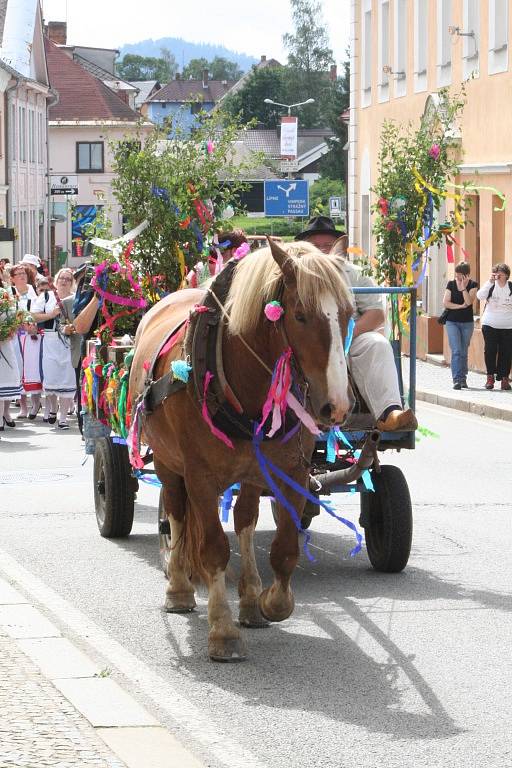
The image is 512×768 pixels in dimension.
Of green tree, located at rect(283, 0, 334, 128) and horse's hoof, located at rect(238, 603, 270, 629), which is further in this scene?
green tree, located at rect(283, 0, 334, 128)

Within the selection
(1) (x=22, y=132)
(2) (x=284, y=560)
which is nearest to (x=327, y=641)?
(2) (x=284, y=560)

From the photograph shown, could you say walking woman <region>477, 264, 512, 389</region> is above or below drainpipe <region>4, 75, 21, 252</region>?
below

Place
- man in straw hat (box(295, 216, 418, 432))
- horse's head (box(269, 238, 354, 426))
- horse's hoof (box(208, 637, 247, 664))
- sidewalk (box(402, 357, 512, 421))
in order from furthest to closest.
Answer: sidewalk (box(402, 357, 512, 421)), man in straw hat (box(295, 216, 418, 432)), horse's hoof (box(208, 637, 247, 664)), horse's head (box(269, 238, 354, 426))

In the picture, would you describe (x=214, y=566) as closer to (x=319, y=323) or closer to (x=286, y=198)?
(x=319, y=323)

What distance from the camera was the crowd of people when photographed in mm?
18891

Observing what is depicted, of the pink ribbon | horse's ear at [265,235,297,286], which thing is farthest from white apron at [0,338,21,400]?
horse's ear at [265,235,297,286]

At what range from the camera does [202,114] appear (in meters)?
10.7

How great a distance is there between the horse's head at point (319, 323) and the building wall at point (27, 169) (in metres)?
48.0

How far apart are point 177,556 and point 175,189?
328 centimetres

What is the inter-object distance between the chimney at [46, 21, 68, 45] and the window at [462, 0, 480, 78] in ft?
243

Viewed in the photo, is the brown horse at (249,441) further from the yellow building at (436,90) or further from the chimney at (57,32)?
the chimney at (57,32)

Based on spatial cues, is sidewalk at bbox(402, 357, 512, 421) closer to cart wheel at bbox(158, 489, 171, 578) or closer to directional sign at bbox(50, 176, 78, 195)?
cart wheel at bbox(158, 489, 171, 578)

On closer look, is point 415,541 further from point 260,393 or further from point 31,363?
point 31,363

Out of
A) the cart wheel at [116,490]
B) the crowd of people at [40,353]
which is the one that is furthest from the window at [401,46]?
the cart wheel at [116,490]
